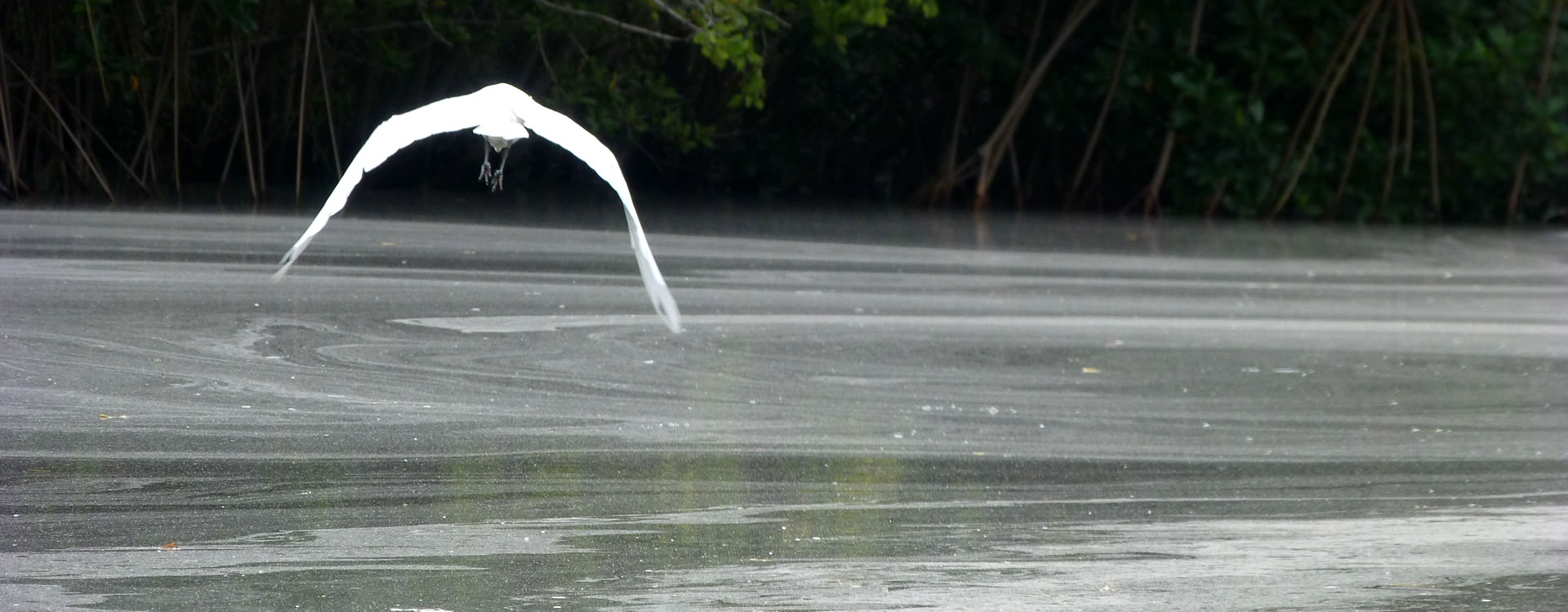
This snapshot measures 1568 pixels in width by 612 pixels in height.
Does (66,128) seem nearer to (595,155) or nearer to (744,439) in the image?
(744,439)

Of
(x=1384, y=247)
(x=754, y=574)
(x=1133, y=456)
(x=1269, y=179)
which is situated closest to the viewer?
(x=754, y=574)

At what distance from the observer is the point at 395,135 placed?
165 inches

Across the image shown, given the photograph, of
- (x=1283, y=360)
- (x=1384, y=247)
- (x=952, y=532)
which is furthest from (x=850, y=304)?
(x=1384, y=247)

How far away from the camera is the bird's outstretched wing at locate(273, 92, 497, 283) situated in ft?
12.6

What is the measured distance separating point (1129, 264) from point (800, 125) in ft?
27.0

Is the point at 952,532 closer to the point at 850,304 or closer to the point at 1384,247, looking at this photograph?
the point at 850,304

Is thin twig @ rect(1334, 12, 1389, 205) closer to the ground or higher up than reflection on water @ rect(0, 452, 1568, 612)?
higher up

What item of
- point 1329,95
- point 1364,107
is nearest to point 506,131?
point 1329,95

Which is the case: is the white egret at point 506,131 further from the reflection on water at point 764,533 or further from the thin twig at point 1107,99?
the thin twig at point 1107,99

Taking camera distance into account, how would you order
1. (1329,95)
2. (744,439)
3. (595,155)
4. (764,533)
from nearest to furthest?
(764,533)
(595,155)
(744,439)
(1329,95)

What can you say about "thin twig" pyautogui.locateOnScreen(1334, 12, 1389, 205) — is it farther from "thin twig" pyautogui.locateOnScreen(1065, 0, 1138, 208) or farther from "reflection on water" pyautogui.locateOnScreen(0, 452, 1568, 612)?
"reflection on water" pyautogui.locateOnScreen(0, 452, 1568, 612)

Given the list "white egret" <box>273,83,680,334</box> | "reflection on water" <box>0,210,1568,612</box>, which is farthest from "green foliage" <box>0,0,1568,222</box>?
"white egret" <box>273,83,680,334</box>

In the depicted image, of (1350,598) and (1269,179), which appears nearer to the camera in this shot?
(1350,598)

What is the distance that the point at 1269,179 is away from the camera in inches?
639
